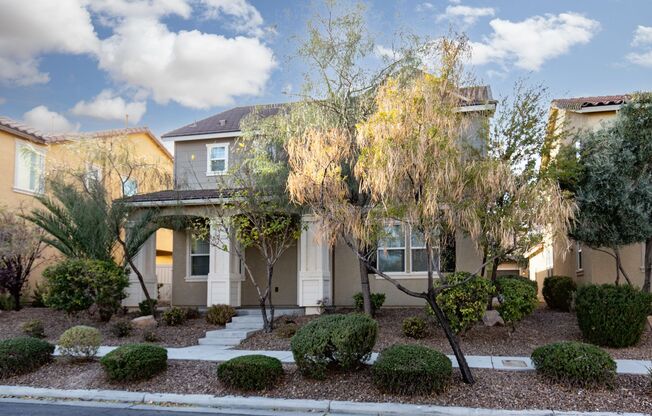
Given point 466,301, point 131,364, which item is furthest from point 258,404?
point 466,301

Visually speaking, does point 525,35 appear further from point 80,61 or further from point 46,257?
point 46,257

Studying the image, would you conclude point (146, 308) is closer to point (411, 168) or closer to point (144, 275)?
point (144, 275)

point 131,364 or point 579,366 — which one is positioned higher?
point 579,366

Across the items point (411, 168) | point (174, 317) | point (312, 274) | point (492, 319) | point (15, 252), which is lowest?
point (174, 317)

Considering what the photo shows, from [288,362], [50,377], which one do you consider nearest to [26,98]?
[50,377]

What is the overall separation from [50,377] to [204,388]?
10.6 ft

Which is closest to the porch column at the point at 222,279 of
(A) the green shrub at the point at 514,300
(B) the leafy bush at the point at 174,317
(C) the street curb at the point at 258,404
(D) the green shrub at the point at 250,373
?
(B) the leafy bush at the point at 174,317

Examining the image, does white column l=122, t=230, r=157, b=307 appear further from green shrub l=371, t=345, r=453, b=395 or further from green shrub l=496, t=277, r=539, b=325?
green shrub l=371, t=345, r=453, b=395

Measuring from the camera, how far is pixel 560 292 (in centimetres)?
1625

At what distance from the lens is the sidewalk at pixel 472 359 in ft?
30.6

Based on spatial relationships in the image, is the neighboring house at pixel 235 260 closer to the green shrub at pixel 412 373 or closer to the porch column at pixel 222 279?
the porch column at pixel 222 279

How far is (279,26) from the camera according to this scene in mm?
13055

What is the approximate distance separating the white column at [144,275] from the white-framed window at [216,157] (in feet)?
11.0

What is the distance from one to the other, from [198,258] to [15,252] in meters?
5.71
